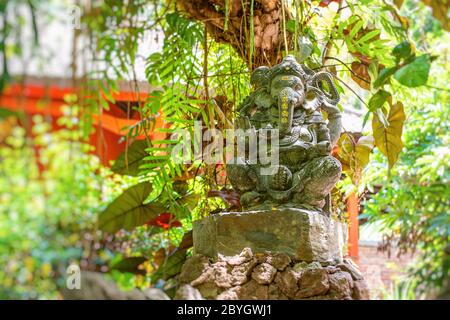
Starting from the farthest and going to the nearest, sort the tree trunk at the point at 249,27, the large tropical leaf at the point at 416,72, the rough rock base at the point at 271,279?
the tree trunk at the point at 249,27 < the rough rock base at the point at 271,279 < the large tropical leaf at the point at 416,72

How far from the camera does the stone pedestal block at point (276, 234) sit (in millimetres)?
2025

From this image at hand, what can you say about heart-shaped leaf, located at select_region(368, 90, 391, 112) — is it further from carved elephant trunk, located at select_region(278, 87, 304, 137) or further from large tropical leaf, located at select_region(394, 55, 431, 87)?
carved elephant trunk, located at select_region(278, 87, 304, 137)

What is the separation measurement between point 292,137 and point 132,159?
0.61m

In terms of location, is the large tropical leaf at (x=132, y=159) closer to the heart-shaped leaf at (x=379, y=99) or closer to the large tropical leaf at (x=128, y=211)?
the large tropical leaf at (x=128, y=211)

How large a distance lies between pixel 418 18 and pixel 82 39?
4.47 m

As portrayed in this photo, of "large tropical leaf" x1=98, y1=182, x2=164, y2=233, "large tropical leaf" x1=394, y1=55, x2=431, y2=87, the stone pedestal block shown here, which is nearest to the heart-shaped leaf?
"large tropical leaf" x1=394, y1=55, x2=431, y2=87

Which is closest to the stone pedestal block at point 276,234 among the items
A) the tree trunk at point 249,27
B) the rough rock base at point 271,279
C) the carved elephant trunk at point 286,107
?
the rough rock base at point 271,279

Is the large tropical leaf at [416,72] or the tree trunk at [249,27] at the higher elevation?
the tree trunk at [249,27]

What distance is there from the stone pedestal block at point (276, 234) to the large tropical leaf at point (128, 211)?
0.74 feet

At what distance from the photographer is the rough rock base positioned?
1.84 m

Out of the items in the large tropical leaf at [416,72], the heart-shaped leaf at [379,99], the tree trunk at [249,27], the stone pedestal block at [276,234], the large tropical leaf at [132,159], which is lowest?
the stone pedestal block at [276,234]

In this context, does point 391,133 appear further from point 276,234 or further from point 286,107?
point 276,234
